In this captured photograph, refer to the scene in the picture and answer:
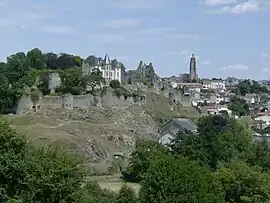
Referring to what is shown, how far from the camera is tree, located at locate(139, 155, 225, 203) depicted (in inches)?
961

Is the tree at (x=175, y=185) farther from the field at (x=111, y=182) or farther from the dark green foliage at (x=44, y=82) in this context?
the dark green foliage at (x=44, y=82)

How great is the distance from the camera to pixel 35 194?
75.1 ft

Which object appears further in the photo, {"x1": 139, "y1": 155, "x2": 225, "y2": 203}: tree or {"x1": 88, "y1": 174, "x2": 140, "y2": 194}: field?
{"x1": 88, "y1": 174, "x2": 140, "y2": 194}: field

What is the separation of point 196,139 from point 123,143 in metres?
14.2

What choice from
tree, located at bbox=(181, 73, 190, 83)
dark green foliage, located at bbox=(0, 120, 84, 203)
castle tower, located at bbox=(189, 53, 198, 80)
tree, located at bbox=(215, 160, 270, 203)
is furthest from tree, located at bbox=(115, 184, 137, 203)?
castle tower, located at bbox=(189, 53, 198, 80)

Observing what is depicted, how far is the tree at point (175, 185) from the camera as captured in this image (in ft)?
80.1

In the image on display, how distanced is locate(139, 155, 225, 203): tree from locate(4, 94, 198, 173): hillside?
22.7m

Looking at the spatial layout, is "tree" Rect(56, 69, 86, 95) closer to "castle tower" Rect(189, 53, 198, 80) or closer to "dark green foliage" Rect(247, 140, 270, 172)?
"dark green foliage" Rect(247, 140, 270, 172)

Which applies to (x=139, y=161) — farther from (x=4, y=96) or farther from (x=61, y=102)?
(x=4, y=96)

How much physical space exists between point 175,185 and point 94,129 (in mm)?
34452

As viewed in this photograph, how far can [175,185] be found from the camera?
24500 mm

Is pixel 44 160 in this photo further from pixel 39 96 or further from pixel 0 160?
pixel 39 96

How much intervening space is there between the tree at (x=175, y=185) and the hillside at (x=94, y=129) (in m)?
22.7

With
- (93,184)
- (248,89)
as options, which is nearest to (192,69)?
(248,89)
